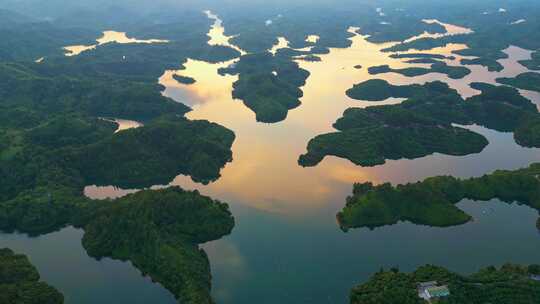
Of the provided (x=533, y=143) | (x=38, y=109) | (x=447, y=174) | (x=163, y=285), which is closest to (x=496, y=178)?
(x=447, y=174)

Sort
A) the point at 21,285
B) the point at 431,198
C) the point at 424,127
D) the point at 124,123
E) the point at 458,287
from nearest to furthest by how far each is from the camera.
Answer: the point at 458,287 → the point at 21,285 → the point at 431,198 → the point at 424,127 → the point at 124,123

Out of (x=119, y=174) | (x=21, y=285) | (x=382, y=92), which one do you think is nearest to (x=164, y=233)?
(x=21, y=285)

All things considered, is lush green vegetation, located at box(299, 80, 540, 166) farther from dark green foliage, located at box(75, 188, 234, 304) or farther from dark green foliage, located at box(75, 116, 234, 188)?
dark green foliage, located at box(75, 188, 234, 304)

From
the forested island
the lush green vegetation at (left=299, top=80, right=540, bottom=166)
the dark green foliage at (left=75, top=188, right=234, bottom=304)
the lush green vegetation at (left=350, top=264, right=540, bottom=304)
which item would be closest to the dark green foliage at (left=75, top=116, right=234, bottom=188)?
the forested island

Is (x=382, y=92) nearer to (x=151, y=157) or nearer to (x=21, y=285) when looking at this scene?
(x=151, y=157)

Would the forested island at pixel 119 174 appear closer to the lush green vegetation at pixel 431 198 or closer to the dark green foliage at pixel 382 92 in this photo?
the lush green vegetation at pixel 431 198

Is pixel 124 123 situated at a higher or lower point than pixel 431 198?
lower

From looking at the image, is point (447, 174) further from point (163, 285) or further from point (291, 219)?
point (163, 285)
